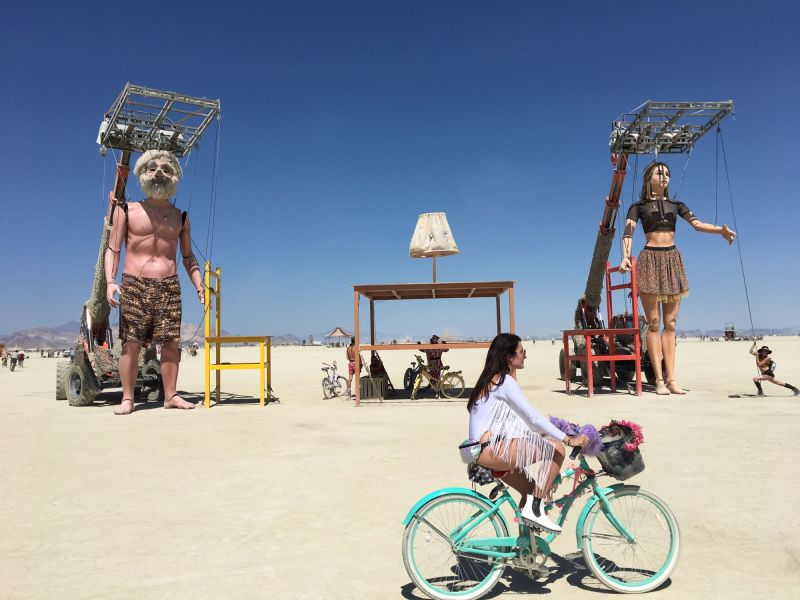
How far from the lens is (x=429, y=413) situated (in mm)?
9867

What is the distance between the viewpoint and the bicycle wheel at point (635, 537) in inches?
120

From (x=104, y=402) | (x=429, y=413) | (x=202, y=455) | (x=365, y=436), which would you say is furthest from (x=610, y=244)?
(x=104, y=402)

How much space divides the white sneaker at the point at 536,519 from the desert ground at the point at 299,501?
33 centimetres

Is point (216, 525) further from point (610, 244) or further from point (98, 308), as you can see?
point (610, 244)

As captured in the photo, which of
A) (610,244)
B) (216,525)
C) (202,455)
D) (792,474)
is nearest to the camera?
(216,525)

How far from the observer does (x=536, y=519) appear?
9.73 feet

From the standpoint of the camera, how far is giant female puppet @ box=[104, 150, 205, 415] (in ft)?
33.9

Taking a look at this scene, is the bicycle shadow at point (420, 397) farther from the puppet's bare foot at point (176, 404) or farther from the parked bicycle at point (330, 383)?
the puppet's bare foot at point (176, 404)

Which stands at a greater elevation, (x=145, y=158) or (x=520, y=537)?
(x=145, y=158)

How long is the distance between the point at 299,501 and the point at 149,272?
283 inches

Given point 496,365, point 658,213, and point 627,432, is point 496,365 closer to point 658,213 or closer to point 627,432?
point 627,432

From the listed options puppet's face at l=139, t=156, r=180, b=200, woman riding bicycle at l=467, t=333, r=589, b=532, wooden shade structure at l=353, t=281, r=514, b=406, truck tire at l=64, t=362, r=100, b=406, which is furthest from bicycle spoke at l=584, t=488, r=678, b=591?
truck tire at l=64, t=362, r=100, b=406

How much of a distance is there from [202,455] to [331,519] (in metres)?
2.85

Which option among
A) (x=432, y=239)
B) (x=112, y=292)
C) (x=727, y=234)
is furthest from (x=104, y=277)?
(x=727, y=234)
